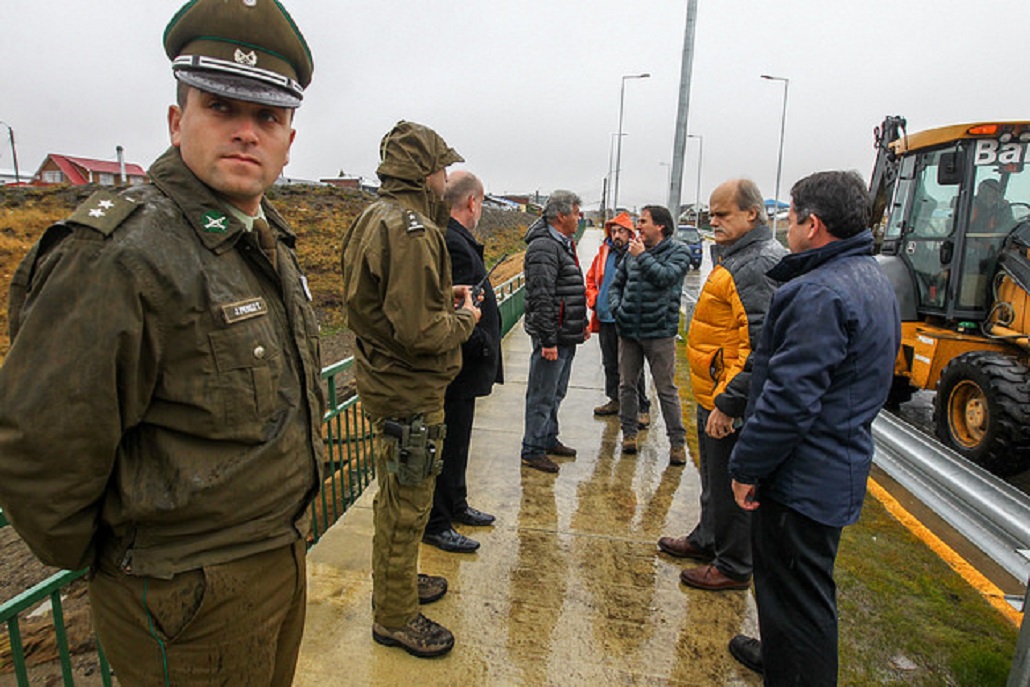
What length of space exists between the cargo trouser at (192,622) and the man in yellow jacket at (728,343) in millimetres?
2202

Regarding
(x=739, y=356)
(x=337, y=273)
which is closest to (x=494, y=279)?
(x=337, y=273)

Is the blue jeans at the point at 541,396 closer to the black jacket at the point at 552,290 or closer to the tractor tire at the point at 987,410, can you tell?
the black jacket at the point at 552,290

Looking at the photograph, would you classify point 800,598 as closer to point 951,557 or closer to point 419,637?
point 419,637

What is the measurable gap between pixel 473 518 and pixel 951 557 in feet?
9.71

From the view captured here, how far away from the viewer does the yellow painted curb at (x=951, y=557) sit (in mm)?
3309

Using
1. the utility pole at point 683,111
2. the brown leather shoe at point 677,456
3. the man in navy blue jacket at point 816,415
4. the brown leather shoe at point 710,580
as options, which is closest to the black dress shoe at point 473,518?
the brown leather shoe at point 710,580

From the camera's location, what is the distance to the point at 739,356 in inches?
124

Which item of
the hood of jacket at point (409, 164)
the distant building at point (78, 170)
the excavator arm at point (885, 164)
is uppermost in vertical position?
the distant building at point (78, 170)

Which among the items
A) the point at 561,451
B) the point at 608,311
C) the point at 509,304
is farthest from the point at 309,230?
the point at 561,451

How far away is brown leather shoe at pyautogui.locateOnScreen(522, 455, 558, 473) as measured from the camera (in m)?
4.78

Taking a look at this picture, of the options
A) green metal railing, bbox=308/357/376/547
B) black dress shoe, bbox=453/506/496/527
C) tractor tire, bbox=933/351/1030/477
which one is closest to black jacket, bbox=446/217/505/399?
green metal railing, bbox=308/357/376/547

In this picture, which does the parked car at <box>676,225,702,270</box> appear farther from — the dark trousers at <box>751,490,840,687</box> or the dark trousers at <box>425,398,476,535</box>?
the dark trousers at <box>751,490,840,687</box>

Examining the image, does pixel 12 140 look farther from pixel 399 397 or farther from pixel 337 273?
pixel 399 397

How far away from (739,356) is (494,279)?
17.1m
